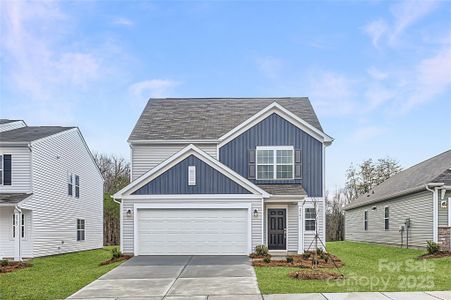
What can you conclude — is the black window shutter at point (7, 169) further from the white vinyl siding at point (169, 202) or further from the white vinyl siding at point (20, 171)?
the white vinyl siding at point (169, 202)

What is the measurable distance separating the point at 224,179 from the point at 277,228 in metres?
3.71

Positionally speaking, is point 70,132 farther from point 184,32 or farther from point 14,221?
point 184,32

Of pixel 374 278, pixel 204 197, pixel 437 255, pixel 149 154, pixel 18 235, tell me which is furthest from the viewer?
pixel 149 154

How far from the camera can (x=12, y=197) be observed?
20109 mm

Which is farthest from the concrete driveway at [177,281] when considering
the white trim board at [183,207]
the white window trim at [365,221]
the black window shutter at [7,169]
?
the white window trim at [365,221]

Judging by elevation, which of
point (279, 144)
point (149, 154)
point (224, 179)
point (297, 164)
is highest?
point (279, 144)

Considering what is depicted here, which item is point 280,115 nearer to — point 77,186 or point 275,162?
point 275,162

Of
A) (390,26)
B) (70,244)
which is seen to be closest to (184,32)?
(390,26)

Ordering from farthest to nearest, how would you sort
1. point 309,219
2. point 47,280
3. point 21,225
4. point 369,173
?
point 369,173, point 309,219, point 21,225, point 47,280

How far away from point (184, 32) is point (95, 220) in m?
16.4

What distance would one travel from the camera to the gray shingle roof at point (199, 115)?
73.2 ft

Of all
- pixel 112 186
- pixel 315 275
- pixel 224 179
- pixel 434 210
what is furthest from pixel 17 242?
pixel 112 186

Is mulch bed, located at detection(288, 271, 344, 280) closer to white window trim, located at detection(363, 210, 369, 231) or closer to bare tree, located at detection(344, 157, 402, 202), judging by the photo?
white window trim, located at detection(363, 210, 369, 231)

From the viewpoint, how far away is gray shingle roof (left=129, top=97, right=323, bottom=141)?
878 inches
